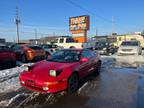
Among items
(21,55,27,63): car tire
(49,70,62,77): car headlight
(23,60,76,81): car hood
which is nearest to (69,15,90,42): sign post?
(21,55,27,63): car tire

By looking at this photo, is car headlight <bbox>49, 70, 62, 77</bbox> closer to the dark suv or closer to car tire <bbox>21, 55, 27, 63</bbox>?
the dark suv

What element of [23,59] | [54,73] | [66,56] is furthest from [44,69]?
[23,59]

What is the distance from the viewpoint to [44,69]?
643cm

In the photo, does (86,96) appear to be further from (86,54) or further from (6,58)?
(6,58)

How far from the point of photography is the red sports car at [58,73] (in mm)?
5805

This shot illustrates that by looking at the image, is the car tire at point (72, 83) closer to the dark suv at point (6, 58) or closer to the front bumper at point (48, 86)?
the front bumper at point (48, 86)

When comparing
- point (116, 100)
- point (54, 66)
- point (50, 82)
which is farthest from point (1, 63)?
point (116, 100)

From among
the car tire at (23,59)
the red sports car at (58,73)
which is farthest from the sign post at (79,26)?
the red sports car at (58,73)

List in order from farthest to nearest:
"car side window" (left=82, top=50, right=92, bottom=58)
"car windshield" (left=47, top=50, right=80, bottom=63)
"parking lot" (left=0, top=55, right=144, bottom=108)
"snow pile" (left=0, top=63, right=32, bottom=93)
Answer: "car side window" (left=82, top=50, right=92, bottom=58)
"car windshield" (left=47, top=50, right=80, bottom=63)
"snow pile" (left=0, top=63, right=32, bottom=93)
"parking lot" (left=0, top=55, right=144, bottom=108)

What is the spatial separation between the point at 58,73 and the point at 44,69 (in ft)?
2.06

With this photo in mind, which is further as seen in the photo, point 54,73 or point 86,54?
point 86,54

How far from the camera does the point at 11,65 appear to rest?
12305mm

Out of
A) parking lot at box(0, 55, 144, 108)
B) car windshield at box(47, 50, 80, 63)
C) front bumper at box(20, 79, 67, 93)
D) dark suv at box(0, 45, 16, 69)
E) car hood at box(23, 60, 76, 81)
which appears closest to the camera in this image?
parking lot at box(0, 55, 144, 108)

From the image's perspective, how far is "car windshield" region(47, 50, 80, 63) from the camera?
24.4ft
